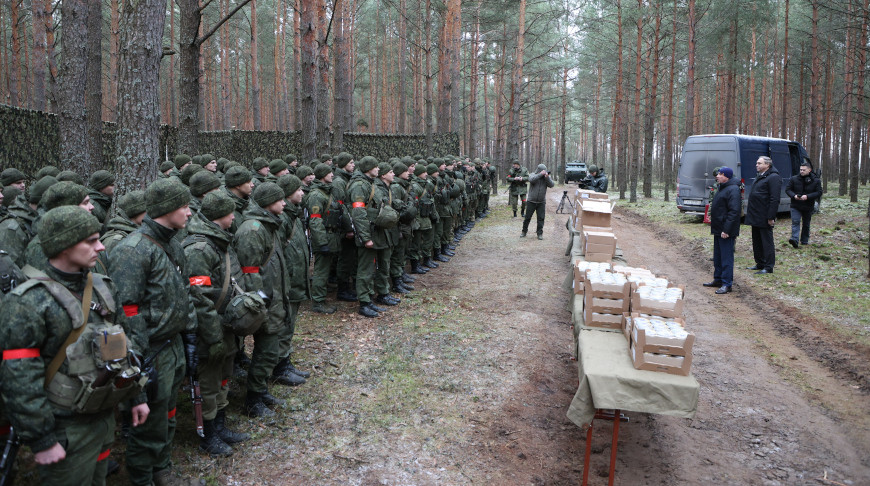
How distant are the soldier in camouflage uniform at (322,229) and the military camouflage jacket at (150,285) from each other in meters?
3.95

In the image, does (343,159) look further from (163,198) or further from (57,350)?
(57,350)

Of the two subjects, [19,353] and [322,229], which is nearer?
[19,353]

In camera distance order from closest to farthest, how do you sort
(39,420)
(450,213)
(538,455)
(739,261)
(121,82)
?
(39,420) → (538,455) → (121,82) → (739,261) → (450,213)

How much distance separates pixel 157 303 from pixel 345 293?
5.13 m

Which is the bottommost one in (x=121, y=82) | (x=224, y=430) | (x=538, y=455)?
(x=538, y=455)

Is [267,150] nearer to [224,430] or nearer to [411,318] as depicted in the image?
[411,318]

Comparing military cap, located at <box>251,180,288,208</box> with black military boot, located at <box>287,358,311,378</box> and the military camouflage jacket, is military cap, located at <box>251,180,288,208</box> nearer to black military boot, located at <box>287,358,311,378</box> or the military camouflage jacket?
the military camouflage jacket

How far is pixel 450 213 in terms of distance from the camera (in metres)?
12.0

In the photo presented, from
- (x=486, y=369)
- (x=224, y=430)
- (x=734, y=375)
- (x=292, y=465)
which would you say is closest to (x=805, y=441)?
(x=734, y=375)

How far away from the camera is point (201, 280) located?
3645 mm

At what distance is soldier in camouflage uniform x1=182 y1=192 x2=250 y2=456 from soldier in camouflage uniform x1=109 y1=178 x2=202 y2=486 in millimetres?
207

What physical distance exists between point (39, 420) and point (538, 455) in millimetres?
3323

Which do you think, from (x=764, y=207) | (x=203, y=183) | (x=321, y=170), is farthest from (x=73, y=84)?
(x=764, y=207)

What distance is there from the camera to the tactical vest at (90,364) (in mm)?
2348
